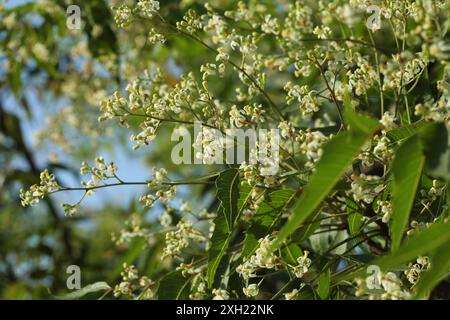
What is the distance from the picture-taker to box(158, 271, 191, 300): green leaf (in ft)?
6.86

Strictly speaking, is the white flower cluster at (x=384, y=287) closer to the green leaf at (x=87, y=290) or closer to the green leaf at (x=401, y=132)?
the green leaf at (x=401, y=132)

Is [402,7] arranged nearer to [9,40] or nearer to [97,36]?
[97,36]

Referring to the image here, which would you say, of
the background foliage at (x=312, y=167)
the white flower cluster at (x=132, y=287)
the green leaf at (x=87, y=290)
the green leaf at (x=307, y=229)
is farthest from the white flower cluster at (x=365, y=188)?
the green leaf at (x=87, y=290)

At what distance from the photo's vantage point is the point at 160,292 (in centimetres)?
209

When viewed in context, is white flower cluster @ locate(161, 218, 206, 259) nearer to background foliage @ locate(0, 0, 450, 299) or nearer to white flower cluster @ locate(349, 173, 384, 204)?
background foliage @ locate(0, 0, 450, 299)

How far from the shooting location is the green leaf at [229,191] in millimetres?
1773

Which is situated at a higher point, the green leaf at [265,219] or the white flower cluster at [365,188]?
the white flower cluster at [365,188]

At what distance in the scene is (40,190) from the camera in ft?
6.03

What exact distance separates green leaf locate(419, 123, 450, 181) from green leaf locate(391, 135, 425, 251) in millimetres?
20

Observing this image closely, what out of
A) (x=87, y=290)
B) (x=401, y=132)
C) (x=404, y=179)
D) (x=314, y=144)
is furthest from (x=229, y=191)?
(x=87, y=290)

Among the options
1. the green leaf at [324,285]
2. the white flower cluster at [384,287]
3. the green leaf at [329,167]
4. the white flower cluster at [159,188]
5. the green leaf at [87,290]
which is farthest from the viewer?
the green leaf at [87,290]

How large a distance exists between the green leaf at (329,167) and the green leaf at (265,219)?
1.54 feet

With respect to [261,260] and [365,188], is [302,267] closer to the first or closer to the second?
[261,260]
